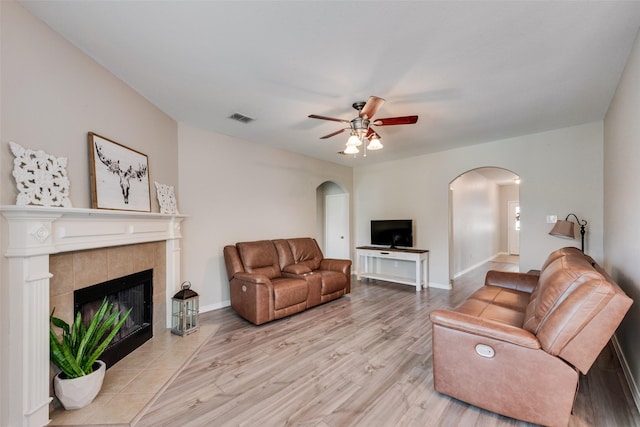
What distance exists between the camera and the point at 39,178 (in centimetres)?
172

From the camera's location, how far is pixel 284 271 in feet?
13.7

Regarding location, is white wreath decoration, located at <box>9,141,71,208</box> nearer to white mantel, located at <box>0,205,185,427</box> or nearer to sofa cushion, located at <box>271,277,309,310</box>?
white mantel, located at <box>0,205,185,427</box>

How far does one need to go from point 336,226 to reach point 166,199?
4.02m

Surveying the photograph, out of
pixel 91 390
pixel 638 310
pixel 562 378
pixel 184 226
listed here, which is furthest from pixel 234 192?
pixel 638 310

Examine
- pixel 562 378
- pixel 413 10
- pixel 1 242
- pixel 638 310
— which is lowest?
pixel 562 378

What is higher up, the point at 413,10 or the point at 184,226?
the point at 413,10

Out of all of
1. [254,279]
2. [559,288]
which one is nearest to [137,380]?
[254,279]

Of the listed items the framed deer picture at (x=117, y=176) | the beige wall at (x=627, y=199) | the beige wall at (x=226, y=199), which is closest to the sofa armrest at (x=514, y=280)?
the beige wall at (x=627, y=199)

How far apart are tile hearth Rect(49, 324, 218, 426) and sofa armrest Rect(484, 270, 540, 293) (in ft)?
11.3

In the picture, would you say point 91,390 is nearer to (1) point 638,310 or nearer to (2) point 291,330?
(2) point 291,330

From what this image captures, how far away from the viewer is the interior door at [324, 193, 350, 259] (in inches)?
249

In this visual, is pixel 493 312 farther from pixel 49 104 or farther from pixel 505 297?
pixel 49 104

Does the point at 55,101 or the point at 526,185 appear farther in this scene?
the point at 526,185

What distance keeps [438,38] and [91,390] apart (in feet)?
11.5
